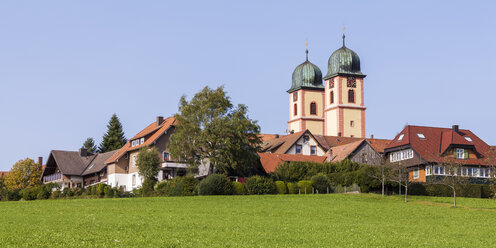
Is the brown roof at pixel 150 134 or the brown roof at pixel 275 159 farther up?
the brown roof at pixel 150 134

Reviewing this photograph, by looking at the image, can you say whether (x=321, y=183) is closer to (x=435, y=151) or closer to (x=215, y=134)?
(x=215, y=134)

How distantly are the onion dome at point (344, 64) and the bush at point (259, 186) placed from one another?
228ft

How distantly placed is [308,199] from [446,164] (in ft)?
40.5

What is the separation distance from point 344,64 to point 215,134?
64218 mm

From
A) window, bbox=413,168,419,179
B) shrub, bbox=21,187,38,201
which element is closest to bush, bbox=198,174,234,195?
shrub, bbox=21,187,38,201

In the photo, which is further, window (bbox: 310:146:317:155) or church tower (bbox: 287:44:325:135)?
church tower (bbox: 287:44:325:135)

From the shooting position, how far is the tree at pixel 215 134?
73.9m

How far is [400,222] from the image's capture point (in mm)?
39906

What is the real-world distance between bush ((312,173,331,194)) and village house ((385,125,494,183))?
12.1 meters

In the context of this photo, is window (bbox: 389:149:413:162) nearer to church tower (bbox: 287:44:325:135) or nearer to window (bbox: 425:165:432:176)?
window (bbox: 425:165:432:176)

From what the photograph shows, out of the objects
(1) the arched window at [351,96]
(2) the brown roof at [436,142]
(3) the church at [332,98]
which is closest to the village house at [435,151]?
(2) the brown roof at [436,142]

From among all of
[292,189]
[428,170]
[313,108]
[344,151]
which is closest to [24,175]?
[344,151]

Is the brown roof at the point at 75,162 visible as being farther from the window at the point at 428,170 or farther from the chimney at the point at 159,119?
the window at the point at 428,170

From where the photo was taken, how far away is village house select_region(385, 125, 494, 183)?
80.4 metres
